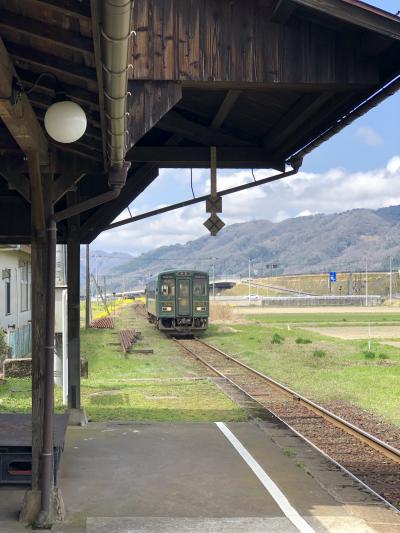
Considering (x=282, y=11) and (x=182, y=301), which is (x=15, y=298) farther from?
(x=282, y=11)

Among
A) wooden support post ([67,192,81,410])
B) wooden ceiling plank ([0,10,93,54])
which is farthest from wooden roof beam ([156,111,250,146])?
wooden ceiling plank ([0,10,93,54])

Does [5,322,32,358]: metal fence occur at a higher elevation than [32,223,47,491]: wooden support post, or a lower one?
lower

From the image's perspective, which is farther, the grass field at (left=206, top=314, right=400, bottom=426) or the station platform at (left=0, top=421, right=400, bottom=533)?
the grass field at (left=206, top=314, right=400, bottom=426)

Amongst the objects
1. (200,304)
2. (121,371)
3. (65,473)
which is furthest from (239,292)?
(65,473)

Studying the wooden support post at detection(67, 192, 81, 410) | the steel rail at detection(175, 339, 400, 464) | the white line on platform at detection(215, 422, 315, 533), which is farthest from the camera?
the wooden support post at detection(67, 192, 81, 410)

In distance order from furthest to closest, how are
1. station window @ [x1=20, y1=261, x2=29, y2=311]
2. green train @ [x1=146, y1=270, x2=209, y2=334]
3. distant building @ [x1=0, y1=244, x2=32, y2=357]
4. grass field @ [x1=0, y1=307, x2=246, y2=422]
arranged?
green train @ [x1=146, y1=270, x2=209, y2=334]
station window @ [x1=20, y1=261, x2=29, y2=311]
distant building @ [x1=0, y1=244, x2=32, y2=357]
grass field @ [x1=0, y1=307, x2=246, y2=422]

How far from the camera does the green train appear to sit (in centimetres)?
3212

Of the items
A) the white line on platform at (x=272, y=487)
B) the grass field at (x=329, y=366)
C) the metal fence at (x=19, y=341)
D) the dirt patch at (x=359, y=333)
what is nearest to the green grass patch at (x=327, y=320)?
the dirt patch at (x=359, y=333)

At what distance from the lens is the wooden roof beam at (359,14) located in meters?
6.79

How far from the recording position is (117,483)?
7.02 meters

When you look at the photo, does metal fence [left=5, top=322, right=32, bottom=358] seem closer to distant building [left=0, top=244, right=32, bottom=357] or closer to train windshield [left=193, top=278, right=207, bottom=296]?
distant building [left=0, top=244, right=32, bottom=357]

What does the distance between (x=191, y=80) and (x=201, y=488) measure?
4.33m

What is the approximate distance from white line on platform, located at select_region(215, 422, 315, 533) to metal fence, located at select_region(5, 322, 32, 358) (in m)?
10.2

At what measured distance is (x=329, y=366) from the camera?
2002 centimetres
